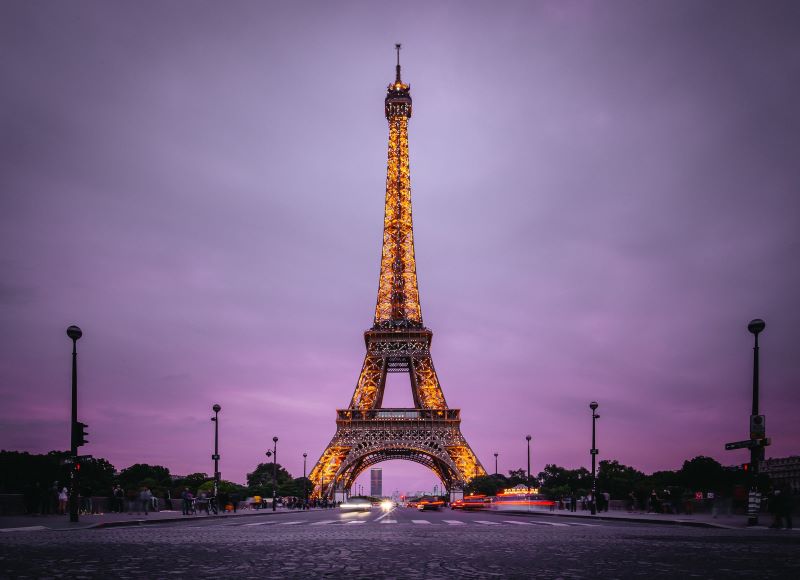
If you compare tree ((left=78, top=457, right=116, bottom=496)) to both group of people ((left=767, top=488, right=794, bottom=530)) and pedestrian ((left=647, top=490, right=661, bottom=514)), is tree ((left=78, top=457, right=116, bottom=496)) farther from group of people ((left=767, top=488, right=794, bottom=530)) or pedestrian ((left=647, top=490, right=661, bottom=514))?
group of people ((left=767, top=488, right=794, bottom=530))

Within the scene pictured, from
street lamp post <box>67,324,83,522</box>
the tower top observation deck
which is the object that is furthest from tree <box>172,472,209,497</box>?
street lamp post <box>67,324,83,522</box>

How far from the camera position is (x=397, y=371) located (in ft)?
268

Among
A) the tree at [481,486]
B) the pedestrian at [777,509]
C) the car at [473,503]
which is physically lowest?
the tree at [481,486]

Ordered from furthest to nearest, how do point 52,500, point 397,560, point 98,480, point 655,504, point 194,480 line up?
point 194,480 < point 98,480 < point 655,504 < point 52,500 < point 397,560

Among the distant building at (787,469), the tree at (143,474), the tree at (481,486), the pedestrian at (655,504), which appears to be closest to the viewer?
the pedestrian at (655,504)

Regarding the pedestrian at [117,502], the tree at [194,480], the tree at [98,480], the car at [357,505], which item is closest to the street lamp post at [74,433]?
the pedestrian at [117,502]

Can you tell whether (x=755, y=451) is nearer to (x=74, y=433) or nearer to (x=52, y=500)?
(x=74, y=433)

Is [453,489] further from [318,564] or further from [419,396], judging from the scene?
[318,564]

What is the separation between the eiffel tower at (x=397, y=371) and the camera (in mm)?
69938

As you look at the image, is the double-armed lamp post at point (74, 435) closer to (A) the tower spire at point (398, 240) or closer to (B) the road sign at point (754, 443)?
(B) the road sign at point (754, 443)

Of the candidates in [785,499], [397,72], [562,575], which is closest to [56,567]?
[562,575]

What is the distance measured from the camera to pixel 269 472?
180500 millimetres

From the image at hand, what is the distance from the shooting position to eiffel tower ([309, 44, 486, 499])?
6994cm

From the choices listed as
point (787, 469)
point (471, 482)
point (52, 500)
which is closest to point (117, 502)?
point (52, 500)
